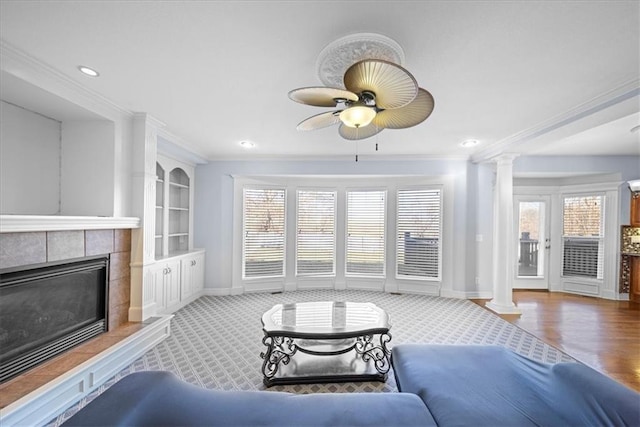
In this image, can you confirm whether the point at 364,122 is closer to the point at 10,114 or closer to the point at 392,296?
the point at 10,114

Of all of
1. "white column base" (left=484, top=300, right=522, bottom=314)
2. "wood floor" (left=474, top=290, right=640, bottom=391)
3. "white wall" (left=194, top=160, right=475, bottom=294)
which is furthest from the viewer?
"white wall" (left=194, top=160, right=475, bottom=294)

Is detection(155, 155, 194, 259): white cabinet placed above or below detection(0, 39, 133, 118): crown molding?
below

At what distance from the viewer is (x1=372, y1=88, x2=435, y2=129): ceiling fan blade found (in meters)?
1.73

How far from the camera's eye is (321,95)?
5.42ft

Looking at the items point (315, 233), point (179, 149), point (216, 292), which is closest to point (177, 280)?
point (216, 292)

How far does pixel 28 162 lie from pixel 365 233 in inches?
186

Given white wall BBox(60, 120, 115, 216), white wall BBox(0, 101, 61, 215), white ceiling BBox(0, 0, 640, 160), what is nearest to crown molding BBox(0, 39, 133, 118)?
white ceiling BBox(0, 0, 640, 160)

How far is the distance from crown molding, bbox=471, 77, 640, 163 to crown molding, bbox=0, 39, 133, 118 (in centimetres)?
458

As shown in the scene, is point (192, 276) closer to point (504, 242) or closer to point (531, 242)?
point (504, 242)

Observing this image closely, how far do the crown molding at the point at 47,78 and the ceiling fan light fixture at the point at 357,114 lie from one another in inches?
90.7

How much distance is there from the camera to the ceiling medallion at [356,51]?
5.66 ft

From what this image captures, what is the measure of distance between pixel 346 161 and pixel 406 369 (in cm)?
379

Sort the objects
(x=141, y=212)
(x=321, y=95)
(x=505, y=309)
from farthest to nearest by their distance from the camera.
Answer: (x=505, y=309) < (x=141, y=212) < (x=321, y=95)

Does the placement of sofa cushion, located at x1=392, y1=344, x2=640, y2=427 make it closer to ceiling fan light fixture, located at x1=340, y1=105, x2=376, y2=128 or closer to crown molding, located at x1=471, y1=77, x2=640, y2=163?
ceiling fan light fixture, located at x1=340, y1=105, x2=376, y2=128
